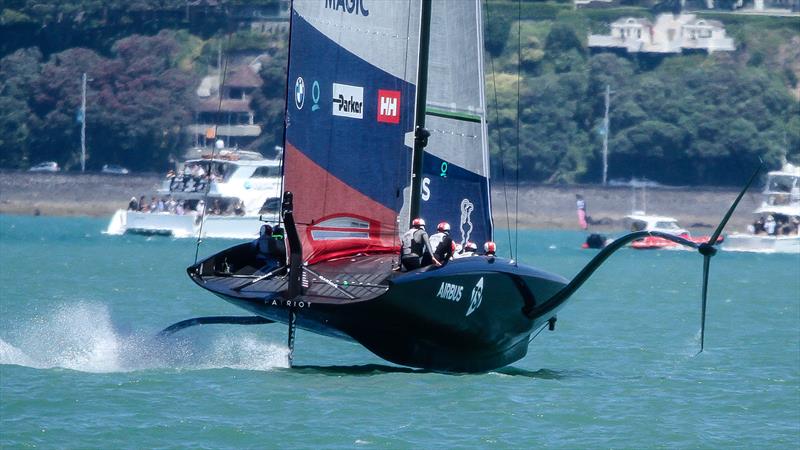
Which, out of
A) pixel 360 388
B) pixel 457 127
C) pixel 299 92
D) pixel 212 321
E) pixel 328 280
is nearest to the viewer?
pixel 328 280

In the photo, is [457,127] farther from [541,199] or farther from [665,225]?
[541,199]

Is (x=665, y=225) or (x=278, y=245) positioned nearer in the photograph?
(x=278, y=245)

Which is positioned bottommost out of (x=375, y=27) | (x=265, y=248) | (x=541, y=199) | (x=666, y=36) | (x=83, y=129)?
(x=541, y=199)

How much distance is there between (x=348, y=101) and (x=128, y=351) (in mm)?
4335

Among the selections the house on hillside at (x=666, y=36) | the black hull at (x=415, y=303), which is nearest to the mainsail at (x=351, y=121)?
the black hull at (x=415, y=303)

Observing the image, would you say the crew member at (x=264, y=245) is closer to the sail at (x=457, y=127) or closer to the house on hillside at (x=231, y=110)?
the sail at (x=457, y=127)

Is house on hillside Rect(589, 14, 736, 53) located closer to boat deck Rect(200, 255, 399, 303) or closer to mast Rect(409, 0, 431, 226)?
mast Rect(409, 0, 431, 226)

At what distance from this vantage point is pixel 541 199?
98688 millimetres

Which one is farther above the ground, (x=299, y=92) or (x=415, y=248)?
(x=299, y=92)

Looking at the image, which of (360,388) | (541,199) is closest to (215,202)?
(541,199)

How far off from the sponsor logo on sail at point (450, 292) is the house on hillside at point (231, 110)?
8637 centimetres

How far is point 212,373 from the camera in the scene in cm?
2067

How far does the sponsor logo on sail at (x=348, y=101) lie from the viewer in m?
20.1

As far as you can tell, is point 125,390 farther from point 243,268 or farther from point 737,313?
point 737,313
